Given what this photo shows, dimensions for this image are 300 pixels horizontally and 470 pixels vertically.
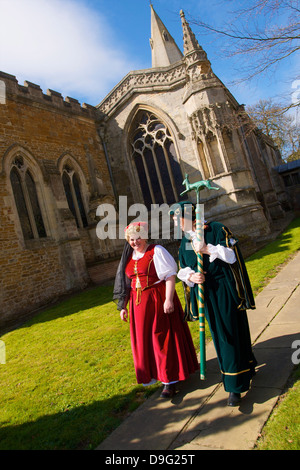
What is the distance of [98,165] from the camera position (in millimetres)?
15930

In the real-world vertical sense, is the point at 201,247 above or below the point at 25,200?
below

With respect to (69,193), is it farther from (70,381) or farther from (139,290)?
(139,290)

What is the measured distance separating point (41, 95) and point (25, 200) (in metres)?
4.88

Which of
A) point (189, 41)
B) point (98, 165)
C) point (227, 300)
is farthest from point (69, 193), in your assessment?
point (227, 300)

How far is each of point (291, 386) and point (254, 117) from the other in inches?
300

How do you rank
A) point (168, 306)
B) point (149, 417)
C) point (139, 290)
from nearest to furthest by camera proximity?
1. point (149, 417)
2. point (168, 306)
3. point (139, 290)

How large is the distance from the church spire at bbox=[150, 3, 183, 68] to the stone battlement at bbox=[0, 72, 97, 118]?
10.5 metres

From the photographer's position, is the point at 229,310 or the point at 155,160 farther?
the point at 155,160

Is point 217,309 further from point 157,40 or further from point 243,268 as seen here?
point 157,40

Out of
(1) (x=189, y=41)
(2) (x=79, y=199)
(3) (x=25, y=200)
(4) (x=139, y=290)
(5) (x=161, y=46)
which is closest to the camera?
(4) (x=139, y=290)

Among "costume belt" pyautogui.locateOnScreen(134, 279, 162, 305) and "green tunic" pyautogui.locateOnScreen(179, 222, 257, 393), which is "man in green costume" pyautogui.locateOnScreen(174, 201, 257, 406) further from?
"costume belt" pyautogui.locateOnScreen(134, 279, 162, 305)

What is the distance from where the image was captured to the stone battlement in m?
11.8

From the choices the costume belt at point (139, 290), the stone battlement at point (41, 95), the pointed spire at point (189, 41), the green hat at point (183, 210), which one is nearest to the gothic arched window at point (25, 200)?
the stone battlement at point (41, 95)

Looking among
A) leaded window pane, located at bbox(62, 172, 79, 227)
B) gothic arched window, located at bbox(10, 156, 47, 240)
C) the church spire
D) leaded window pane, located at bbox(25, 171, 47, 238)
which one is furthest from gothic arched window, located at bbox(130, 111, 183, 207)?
the church spire
